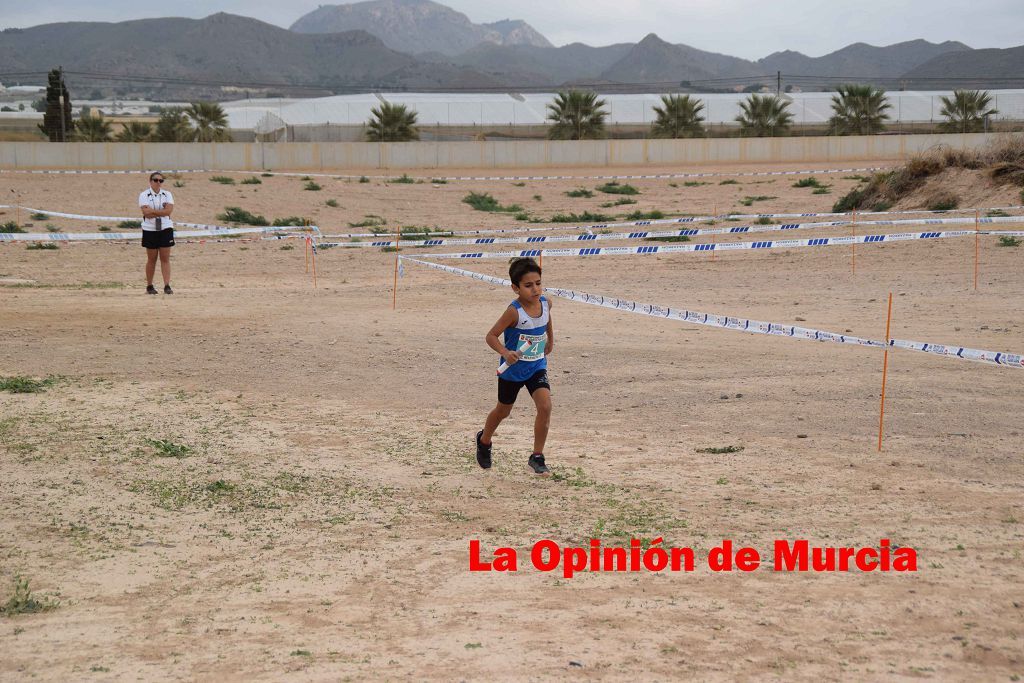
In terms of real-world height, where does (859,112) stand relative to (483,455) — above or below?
above

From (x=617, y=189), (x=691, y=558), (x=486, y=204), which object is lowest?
(x=691, y=558)

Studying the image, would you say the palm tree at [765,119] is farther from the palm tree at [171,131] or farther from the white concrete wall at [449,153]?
the palm tree at [171,131]

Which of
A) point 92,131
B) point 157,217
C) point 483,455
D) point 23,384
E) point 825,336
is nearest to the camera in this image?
point 483,455

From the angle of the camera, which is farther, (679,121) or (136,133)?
(679,121)

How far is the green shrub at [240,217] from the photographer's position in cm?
2923

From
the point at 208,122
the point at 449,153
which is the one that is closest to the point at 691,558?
the point at 449,153

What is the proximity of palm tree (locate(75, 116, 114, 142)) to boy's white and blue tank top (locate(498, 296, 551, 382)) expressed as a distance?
2076 inches

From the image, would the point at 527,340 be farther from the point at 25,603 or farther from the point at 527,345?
the point at 25,603

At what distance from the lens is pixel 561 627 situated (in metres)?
5.39

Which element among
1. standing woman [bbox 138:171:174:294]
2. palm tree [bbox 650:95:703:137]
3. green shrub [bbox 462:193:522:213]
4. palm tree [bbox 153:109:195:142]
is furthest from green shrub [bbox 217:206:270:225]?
palm tree [bbox 650:95:703:137]

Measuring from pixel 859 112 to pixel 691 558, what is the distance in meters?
60.3

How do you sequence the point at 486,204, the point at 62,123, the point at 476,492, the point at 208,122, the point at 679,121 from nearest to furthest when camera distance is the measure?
the point at 476,492 < the point at 486,204 < the point at 208,122 < the point at 62,123 < the point at 679,121

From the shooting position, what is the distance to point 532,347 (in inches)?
313

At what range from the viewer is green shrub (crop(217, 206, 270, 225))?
29.2 metres
